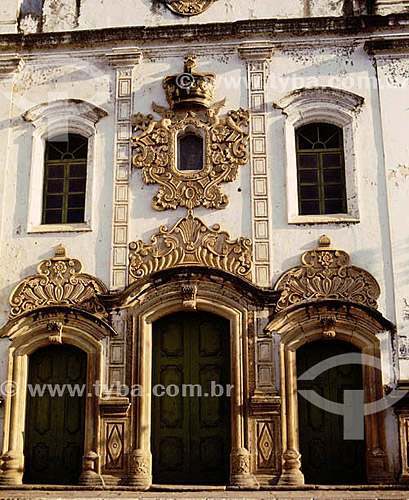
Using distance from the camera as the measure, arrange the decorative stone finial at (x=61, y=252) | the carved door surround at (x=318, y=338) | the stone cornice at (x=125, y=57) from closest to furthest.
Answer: the carved door surround at (x=318, y=338)
the decorative stone finial at (x=61, y=252)
the stone cornice at (x=125, y=57)

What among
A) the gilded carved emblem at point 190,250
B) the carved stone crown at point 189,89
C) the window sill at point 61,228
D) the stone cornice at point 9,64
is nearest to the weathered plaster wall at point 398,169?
the gilded carved emblem at point 190,250

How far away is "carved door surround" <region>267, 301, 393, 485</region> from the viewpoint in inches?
489

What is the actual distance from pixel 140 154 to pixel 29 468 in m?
5.47

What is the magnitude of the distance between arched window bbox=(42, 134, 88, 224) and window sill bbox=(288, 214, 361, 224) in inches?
144

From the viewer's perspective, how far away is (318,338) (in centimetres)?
1296

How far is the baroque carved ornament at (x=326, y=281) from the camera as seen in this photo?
13039mm

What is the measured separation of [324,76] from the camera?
1420 cm

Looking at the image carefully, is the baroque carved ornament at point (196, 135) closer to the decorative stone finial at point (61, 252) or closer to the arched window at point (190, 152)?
the arched window at point (190, 152)

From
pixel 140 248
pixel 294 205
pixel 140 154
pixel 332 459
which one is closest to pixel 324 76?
pixel 294 205

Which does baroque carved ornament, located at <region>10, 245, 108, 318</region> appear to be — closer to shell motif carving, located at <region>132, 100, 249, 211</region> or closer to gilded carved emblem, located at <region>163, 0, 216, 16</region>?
shell motif carving, located at <region>132, 100, 249, 211</region>

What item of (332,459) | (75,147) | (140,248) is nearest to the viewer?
(332,459)

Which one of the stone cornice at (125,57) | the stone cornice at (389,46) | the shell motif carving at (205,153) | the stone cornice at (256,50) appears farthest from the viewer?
the stone cornice at (125,57)

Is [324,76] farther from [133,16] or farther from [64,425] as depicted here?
[64,425]

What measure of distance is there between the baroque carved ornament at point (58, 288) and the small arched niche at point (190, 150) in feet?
8.13
